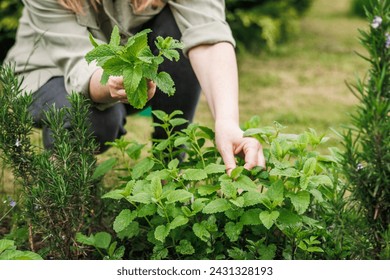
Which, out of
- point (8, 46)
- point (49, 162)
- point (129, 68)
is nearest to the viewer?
point (129, 68)

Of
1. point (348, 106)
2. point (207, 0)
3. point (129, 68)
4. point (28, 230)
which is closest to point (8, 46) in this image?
point (348, 106)

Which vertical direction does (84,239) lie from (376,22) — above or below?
below

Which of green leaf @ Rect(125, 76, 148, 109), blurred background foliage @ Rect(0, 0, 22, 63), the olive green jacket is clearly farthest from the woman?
blurred background foliage @ Rect(0, 0, 22, 63)

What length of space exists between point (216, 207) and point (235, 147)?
376 millimetres

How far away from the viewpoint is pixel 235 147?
2.17m

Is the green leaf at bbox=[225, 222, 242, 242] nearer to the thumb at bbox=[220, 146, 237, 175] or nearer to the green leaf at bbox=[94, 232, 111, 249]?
the thumb at bbox=[220, 146, 237, 175]

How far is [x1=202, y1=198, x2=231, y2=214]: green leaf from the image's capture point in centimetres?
184

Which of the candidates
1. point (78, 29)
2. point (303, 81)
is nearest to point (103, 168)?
point (78, 29)

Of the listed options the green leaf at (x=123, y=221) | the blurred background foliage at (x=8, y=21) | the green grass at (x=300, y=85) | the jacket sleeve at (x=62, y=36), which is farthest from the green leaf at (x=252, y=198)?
the blurred background foliage at (x=8, y=21)

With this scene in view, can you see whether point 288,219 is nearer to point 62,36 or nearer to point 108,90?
point 108,90

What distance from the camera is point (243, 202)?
180 cm
